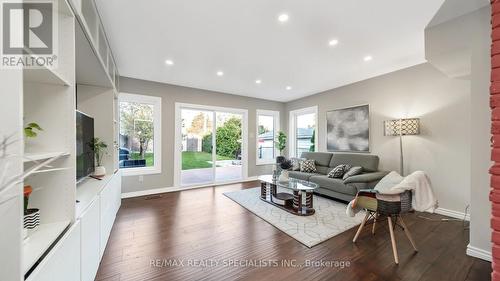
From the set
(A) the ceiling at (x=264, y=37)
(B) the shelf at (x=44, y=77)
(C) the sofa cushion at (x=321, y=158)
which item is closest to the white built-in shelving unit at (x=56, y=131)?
(B) the shelf at (x=44, y=77)

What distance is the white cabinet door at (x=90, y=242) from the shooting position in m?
1.45

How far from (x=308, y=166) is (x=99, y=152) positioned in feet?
13.9

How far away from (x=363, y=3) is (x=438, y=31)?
3.56 feet

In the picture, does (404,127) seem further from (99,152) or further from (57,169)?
(99,152)

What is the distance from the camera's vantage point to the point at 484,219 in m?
1.99

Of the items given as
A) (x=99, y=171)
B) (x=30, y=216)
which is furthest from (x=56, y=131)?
(x=99, y=171)

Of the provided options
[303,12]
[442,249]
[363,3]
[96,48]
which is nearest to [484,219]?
[442,249]

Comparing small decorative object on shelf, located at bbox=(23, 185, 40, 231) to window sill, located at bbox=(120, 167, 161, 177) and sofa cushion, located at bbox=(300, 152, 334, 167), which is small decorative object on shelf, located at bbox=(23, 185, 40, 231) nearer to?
window sill, located at bbox=(120, 167, 161, 177)

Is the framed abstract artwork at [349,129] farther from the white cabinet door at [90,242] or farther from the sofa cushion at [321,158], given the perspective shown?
the white cabinet door at [90,242]

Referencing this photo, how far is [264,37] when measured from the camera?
8.58ft

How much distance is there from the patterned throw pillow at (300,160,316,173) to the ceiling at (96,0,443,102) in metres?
2.05

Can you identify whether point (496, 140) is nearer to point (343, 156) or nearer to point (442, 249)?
point (442, 249)

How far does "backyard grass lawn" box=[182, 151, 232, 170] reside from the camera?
198 inches

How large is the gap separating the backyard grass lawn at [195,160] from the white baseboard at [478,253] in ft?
15.7
